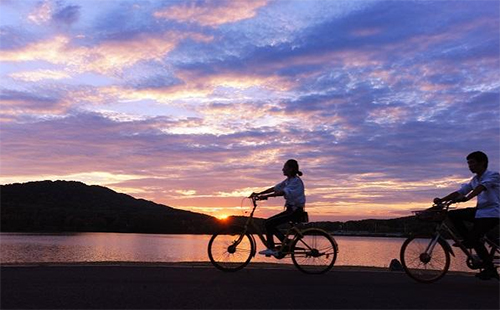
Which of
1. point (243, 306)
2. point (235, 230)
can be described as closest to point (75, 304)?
point (243, 306)

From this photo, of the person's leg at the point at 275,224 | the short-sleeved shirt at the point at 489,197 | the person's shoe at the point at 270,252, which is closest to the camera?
the short-sleeved shirt at the point at 489,197

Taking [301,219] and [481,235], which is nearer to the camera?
[481,235]

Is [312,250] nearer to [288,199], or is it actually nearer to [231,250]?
[288,199]

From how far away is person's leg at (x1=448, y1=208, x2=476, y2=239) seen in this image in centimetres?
881

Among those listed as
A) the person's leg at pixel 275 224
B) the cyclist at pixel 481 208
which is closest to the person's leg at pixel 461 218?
the cyclist at pixel 481 208

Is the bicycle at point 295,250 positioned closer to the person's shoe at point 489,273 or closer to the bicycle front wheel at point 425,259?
the bicycle front wheel at point 425,259

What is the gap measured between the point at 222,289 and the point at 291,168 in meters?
3.36

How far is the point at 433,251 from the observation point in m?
9.02

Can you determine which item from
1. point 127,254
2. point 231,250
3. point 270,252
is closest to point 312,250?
point 270,252

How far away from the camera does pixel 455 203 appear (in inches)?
349

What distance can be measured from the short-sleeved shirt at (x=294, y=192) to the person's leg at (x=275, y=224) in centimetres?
18

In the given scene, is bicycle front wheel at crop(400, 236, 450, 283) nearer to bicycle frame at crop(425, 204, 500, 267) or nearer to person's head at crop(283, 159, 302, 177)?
bicycle frame at crop(425, 204, 500, 267)

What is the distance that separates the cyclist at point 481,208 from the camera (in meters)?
8.57

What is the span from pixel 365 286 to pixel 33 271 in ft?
18.9
